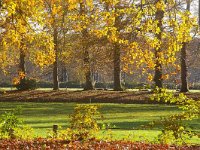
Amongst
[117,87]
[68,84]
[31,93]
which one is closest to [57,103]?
[31,93]

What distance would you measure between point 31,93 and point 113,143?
29.4 metres

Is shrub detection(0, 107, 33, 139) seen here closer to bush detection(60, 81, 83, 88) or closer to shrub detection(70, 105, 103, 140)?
shrub detection(70, 105, 103, 140)

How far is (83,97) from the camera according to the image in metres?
38.5

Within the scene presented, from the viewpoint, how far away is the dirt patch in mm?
37125

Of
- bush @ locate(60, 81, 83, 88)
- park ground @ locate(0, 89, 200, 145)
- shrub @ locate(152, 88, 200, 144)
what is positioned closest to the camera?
shrub @ locate(152, 88, 200, 144)

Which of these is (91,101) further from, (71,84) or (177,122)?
(71,84)

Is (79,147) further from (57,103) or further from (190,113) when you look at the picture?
(57,103)

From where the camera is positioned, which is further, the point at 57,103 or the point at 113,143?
the point at 57,103

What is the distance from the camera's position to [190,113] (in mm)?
12375

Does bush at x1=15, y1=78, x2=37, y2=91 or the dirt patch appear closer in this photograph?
the dirt patch

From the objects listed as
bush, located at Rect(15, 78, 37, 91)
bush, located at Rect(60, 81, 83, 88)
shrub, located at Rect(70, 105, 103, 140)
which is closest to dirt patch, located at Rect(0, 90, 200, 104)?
bush, located at Rect(15, 78, 37, 91)

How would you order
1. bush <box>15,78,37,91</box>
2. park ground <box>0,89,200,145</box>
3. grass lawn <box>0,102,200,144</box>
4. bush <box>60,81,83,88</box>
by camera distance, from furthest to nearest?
bush <box>60,81,83,88</box> → bush <box>15,78,37,91</box> → park ground <box>0,89,200,145</box> → grass lawn <box>0,102,200,144</box>

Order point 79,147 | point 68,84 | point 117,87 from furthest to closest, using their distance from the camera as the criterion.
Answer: point 68,84 < point 117,87 < point 79,147

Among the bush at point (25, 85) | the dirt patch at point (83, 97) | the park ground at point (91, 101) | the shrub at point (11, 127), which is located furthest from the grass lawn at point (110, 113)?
the shrub at point (11, 127)
